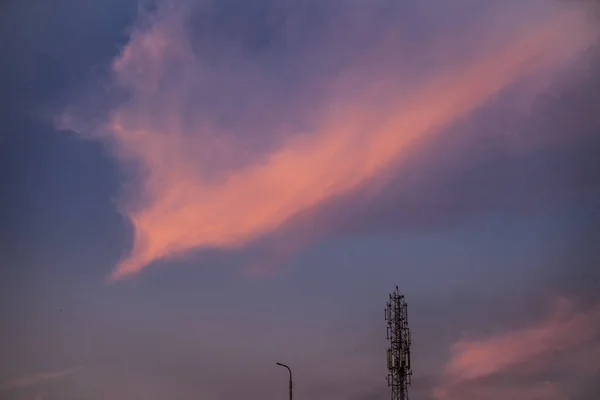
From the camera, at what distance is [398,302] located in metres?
88.1

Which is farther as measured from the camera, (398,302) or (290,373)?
(398,302)

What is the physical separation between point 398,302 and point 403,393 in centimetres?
1132

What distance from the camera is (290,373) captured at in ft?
219

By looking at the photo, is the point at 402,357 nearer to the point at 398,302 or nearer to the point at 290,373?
the point at 398,302

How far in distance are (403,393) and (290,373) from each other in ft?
79.2

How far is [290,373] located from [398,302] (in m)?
25.7

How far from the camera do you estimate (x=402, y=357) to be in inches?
3418

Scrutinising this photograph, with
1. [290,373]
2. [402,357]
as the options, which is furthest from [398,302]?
[290,373]

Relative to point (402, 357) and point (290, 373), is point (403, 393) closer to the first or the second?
point (402, 357)

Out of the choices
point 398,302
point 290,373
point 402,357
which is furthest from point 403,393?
point 290,373

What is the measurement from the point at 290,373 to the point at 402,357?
81.2 ft

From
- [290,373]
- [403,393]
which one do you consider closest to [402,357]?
[403,393]

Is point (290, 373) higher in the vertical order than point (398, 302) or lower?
lower

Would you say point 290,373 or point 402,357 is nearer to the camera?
point 290,373
